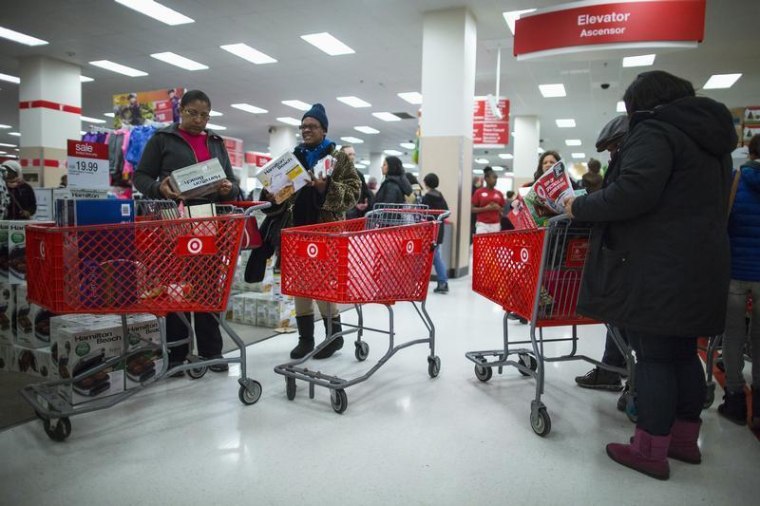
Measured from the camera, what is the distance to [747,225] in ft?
7.69

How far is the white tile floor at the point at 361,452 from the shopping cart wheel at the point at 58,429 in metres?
0.05

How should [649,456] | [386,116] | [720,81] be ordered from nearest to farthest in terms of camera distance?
[649,456] < [720,81] < [386,116]

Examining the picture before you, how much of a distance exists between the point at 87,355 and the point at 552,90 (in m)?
12.5

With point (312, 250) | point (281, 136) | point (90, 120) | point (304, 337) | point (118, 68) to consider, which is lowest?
point (304, 337)

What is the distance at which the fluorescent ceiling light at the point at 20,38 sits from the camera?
9.28 m

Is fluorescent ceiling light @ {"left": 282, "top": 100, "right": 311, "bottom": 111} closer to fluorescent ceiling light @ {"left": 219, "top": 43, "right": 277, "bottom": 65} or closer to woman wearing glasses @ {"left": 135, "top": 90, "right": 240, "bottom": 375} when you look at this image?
fluorescent ceiling light @ {"left": 219, "top": 43, "right": 277, "bottom": 65}

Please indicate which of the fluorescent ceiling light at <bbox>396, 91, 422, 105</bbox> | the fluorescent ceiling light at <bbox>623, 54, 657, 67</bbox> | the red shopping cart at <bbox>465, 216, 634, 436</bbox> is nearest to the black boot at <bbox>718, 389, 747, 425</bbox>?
the red shopping cart at <bbox>465, 216, 634, 436</bbox>

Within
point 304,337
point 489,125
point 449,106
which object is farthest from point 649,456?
point 489,125

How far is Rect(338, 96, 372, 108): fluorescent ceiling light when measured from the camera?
46.4 feet

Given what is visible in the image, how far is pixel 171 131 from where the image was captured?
2926 millimetres

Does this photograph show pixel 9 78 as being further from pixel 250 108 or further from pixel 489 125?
pixel 489 125

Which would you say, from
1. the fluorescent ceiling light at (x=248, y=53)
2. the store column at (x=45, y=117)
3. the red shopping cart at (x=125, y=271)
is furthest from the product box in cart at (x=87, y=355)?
the store column at (x=45, y=117)

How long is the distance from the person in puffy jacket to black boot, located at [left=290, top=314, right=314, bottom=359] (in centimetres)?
236

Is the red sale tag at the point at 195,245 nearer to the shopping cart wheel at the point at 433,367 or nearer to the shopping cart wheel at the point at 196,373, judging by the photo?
the shopping cart wheel at the point at 196,373
